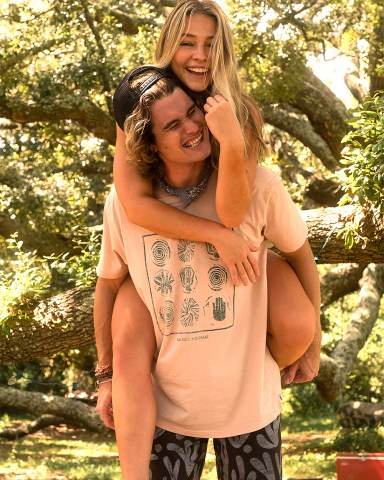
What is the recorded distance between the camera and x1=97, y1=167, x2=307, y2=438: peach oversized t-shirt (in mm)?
2078

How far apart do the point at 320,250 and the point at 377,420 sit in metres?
4.83

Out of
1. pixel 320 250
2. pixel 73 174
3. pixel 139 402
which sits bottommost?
pixel 139 402

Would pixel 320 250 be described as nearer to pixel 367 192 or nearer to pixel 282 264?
pixel 367 192

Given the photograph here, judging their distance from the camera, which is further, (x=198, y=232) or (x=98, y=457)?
(x=98, y=457)

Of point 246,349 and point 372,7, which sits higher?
point 372,7

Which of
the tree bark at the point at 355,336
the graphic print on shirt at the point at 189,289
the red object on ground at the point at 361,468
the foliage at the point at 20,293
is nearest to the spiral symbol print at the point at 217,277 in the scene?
the graphic print on shirt at the point at 189,289

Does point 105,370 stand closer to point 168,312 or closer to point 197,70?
point 168,312

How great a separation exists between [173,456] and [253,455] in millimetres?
186

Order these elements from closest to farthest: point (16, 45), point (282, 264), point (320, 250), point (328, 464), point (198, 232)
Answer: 1. point (198, 232)
2. point (282, 264)
3. point (320, 250)
4. point (16, 45)
5. point (328, 464)

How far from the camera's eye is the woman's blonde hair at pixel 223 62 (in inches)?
84.2

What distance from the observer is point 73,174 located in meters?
8.70

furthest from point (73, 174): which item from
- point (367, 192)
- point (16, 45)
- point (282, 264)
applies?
point (282, 264)

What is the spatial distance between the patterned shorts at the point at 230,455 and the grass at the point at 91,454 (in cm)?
477

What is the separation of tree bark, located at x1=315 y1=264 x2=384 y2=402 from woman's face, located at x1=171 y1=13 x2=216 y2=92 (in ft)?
19.6
